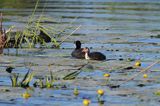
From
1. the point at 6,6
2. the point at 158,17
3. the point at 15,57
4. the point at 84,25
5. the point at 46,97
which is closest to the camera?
the point at 46,97

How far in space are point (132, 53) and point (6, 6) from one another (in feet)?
71.8

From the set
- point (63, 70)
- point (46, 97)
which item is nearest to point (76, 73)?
point (63, 70)

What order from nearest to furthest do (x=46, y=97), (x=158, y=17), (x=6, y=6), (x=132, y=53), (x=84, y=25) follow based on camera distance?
(x=46, y=97) → (x=132, y=53) → (x=84, y=25) → (x=158, y=17) → (x=6, y=6)

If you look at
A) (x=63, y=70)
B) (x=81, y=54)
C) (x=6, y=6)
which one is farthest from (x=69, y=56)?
(x=6, y=6)

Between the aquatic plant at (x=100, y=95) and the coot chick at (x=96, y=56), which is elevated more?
the coot chick at (x=96, y=56)

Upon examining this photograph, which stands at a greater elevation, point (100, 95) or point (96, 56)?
point (96, 56)

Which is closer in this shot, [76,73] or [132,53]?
[76,73]

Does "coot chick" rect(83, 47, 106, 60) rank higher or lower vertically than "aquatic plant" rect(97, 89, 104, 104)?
higher

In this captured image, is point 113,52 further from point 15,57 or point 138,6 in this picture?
point 138,6

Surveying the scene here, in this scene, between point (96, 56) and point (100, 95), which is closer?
point (100, 95)

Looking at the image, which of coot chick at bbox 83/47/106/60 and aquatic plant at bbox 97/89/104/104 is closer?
aquatic plant at bbox 97/89/104/104

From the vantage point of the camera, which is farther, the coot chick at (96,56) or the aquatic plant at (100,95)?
A: the coot chick at (96,56)

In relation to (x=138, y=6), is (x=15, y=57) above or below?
below

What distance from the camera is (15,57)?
19516mm
